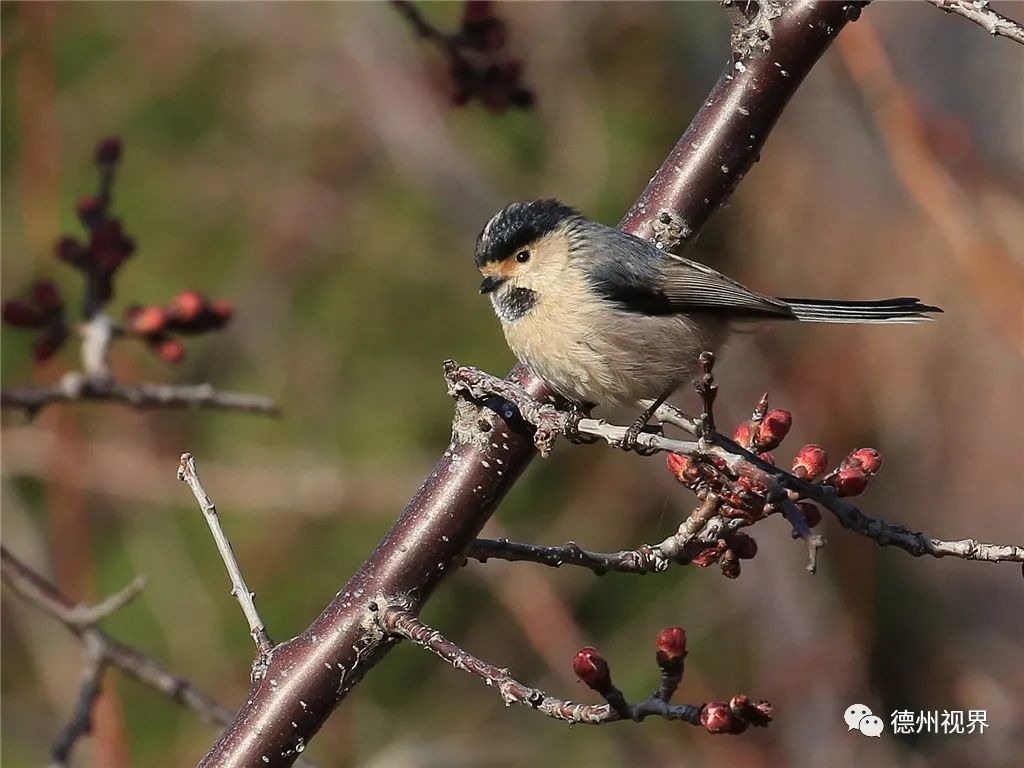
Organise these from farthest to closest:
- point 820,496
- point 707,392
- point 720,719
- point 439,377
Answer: point 439,377, point 720,719, point 707,392, point 820,496

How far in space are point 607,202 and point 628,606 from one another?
1865mm

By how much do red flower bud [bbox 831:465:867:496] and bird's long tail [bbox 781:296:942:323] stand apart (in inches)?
23.9

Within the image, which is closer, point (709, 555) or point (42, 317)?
point (709, 555)

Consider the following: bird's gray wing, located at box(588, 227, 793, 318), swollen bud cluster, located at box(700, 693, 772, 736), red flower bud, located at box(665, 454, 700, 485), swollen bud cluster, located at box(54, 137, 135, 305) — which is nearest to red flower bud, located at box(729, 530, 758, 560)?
red flower bud, located at box(665, 454, 700, 485)

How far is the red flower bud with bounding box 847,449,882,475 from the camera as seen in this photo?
5.85 feet

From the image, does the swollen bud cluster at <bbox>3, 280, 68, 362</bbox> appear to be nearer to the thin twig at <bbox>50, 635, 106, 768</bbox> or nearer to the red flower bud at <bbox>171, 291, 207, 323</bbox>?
the red flower bud at <bbox>171, 291, 207, 323</bbox>

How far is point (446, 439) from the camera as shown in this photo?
17.1 ft

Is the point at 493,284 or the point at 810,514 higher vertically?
the point at 493,284

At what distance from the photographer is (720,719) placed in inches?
63.8

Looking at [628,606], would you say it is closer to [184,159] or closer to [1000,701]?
[1000,701]

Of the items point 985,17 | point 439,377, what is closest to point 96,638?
point 985,17

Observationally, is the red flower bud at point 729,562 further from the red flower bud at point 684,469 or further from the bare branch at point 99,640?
the bare branch at point 99,640

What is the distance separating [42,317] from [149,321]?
0.26 m

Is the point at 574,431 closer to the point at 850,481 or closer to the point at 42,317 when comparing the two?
the point at 850,481
